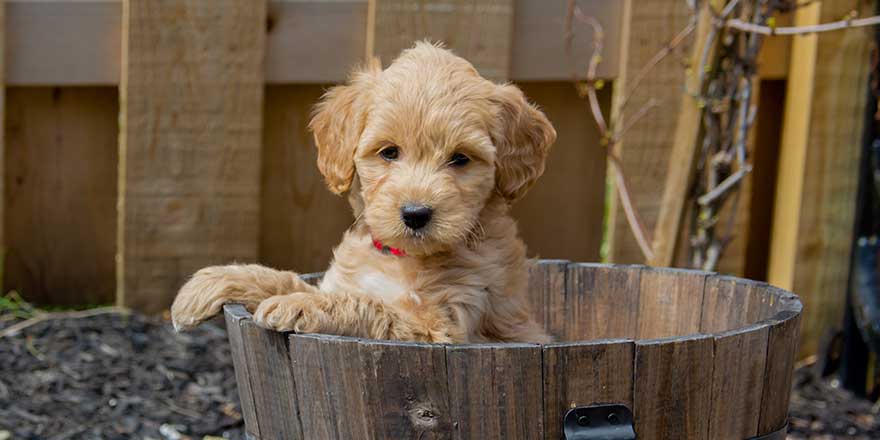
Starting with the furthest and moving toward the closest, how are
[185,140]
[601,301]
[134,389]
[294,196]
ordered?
1. [294,196]
2. [185,140]
3. [134,389]
4. [601,301]

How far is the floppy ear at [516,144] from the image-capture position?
3.08 metres

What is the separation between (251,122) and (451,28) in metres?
0.97

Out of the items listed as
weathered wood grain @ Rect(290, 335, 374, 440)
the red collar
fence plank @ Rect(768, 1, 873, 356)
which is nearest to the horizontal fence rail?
fence plank @ Rect(768, 1, 873, 356)

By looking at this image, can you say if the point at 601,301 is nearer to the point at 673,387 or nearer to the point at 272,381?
the point at 673,387

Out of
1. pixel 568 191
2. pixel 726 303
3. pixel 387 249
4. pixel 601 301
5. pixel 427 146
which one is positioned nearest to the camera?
pixel 427 146

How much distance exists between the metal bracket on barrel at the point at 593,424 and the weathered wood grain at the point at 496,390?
0.06m

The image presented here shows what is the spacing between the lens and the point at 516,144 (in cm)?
312

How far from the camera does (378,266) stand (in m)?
3.04

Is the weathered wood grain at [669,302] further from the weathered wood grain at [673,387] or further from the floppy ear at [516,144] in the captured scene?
the weathered wood grain at [673,387]

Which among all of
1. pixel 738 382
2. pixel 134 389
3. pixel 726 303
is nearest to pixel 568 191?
pixel 726 303

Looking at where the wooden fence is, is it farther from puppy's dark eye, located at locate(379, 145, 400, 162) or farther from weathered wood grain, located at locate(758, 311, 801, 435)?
weathered wood grain, located at locate(758, 311, 801, 435)

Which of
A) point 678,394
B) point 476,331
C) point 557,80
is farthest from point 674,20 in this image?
point 678,394

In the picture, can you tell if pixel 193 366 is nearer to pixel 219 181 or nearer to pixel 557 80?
pixel 219 181

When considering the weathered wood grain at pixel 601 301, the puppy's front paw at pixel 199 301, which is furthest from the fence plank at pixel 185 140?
the puppy's front paw at pixel 199 301
